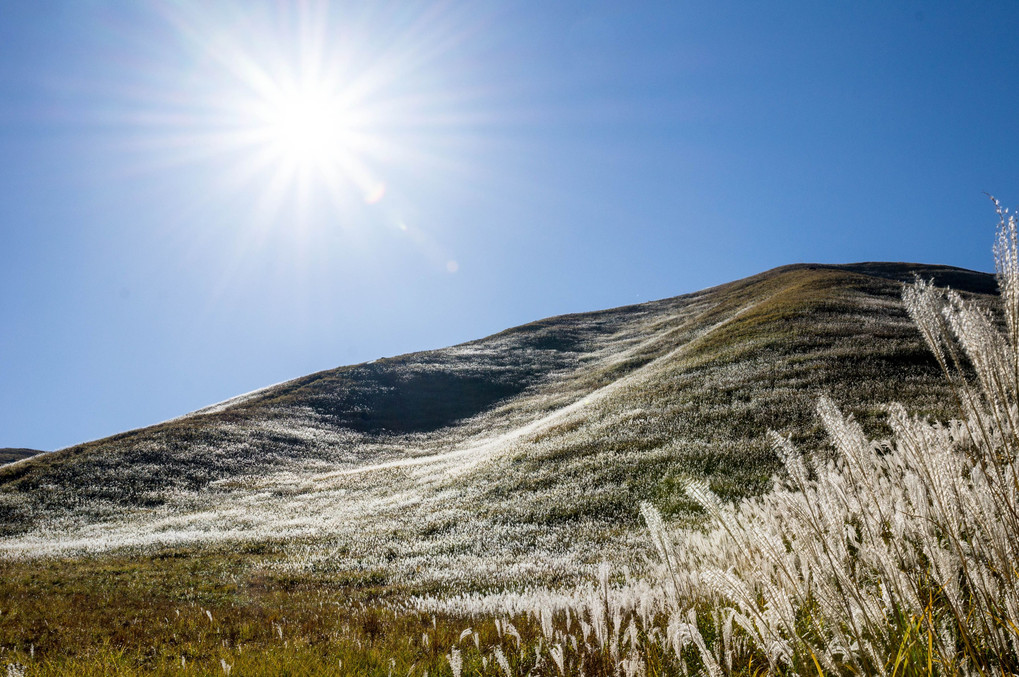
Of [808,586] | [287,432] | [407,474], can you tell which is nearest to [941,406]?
[808,586]

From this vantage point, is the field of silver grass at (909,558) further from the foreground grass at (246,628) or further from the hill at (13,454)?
the hill at (13,454)

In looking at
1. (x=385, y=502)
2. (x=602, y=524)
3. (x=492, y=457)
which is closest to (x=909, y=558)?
(x=602, y=524)

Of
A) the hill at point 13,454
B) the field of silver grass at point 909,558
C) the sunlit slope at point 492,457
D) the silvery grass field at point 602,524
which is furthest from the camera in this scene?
the hill at point 13,454

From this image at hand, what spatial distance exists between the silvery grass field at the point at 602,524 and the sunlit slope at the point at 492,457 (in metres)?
0.22

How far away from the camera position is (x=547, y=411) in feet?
181

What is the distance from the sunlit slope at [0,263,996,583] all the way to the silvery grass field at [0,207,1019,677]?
22 centimetres

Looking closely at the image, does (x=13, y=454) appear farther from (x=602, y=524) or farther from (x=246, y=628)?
(x=246, y=628)

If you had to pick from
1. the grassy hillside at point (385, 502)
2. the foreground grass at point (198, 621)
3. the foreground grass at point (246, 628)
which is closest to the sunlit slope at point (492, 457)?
the grassy hillside at point (385, 502)

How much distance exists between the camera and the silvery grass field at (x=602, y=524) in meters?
2.33

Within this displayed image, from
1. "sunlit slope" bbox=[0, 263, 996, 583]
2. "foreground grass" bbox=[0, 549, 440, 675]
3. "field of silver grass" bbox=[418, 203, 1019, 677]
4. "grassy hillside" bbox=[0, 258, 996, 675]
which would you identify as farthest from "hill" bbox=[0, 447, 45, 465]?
"field of silver grass" bbox=[418, 203, 1019, 677]

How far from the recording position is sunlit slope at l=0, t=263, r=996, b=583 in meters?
18.8

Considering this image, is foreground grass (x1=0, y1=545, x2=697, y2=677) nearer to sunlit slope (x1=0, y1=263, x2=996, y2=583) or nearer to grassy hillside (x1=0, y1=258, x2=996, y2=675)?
grassy hillside (x1=0, y1=258, x2=996, y2=675)

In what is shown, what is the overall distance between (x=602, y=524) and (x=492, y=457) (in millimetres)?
16194

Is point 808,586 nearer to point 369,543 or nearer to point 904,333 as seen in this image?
point 369,543
